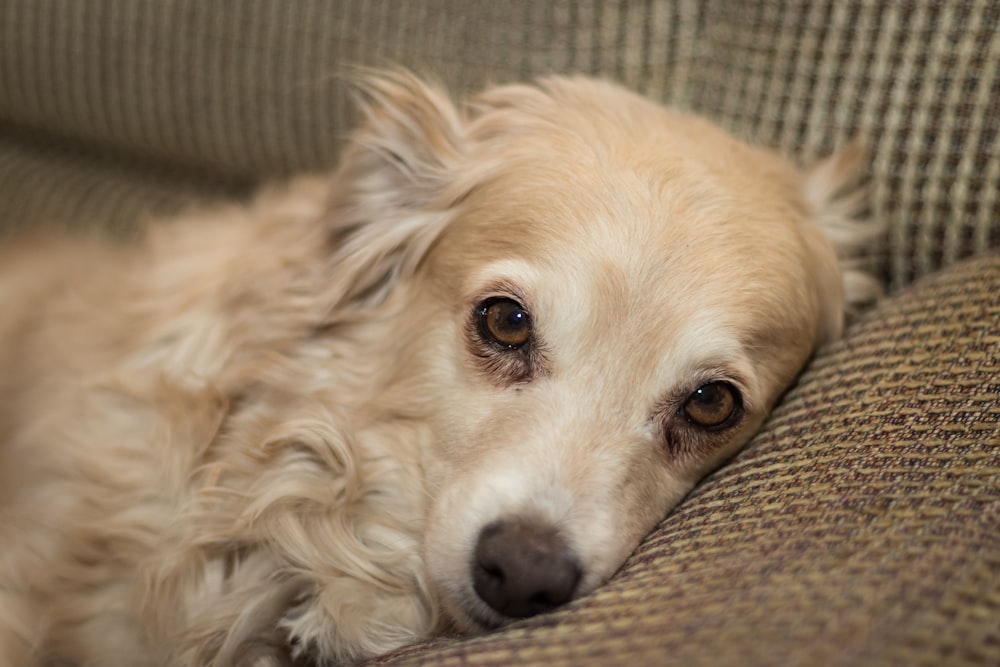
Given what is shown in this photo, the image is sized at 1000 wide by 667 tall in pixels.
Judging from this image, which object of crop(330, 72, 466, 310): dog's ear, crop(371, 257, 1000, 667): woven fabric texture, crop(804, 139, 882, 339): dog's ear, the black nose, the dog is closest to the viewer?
crop(371, 257, 1000, 667): woven fabric texture

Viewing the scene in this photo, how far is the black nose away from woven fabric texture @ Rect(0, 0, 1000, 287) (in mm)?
901

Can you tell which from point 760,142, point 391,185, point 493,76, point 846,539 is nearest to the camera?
point 846,539

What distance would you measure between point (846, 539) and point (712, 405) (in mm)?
388

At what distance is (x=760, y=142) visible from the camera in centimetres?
170

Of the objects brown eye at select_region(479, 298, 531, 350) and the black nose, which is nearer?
the black nose

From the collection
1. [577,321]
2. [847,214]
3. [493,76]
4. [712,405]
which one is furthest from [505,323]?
[493,76]

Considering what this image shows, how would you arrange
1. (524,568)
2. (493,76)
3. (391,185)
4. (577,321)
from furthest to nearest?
(493,76) < (391,185) < (577,321) < (524,568)

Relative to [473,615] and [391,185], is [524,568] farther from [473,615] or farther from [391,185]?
[391,185]

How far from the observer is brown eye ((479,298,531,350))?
1.23 meters

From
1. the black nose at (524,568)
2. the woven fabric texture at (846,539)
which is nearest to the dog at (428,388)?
the black nose at (524,568)

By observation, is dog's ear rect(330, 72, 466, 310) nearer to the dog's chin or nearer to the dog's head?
the dog's head

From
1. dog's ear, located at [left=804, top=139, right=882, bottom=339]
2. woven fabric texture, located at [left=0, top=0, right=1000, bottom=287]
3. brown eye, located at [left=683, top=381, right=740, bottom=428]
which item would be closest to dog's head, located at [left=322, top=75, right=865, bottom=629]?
brown eye, located at [left=683, top=381, right=740, bottom=428]

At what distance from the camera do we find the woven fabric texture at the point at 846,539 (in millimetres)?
749

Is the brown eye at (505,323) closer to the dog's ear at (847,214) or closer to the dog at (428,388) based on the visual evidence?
the dog at (428,388)
